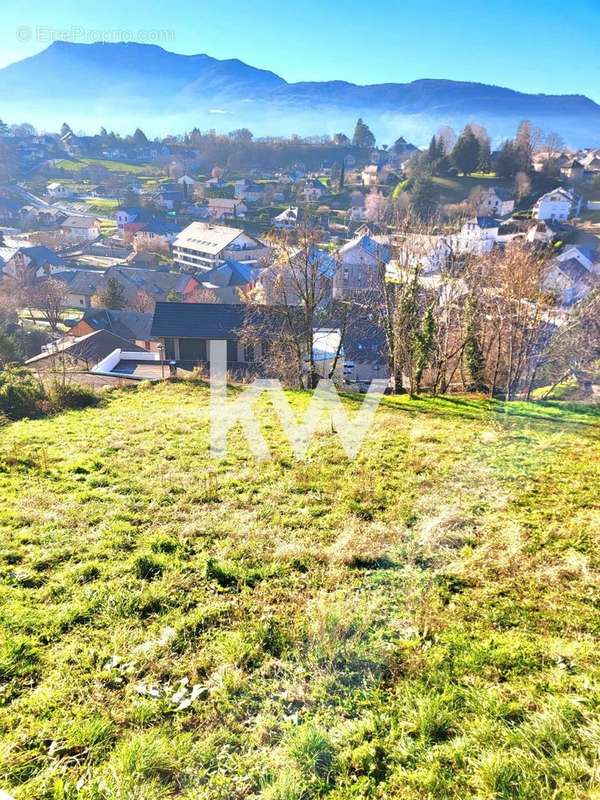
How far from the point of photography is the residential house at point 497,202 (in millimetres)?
56969

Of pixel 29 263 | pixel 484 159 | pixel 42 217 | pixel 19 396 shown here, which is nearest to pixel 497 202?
pixel 484 159

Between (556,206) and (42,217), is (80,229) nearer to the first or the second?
(42,217)

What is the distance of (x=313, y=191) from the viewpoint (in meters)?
81.2

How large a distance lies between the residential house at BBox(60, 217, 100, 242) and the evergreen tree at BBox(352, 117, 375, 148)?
71826 mm

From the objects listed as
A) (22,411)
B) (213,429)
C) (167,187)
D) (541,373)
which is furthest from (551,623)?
(167,187)

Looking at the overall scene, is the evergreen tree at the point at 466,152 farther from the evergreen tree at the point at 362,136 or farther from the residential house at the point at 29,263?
the evergreen tree at the point at 362,136

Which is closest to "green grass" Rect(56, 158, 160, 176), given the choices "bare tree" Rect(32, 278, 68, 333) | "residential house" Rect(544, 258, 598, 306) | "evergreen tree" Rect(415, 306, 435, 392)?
"bare tree" Rect(32, 278, 68, 333)

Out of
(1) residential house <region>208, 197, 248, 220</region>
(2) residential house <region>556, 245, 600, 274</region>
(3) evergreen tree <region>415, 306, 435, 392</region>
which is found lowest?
(3) evergreen tree <region>415, 306, 435, 392</region>

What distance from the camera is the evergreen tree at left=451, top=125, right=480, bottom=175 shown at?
63250 mm

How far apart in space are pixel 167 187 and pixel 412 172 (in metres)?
50.3

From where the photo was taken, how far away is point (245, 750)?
2617mm

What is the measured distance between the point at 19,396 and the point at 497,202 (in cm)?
6281

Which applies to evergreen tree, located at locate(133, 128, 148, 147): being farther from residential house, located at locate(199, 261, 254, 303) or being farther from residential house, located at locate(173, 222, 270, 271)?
residential house, located at locate(199, 261, 254, 303)

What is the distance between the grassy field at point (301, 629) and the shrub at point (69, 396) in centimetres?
387
